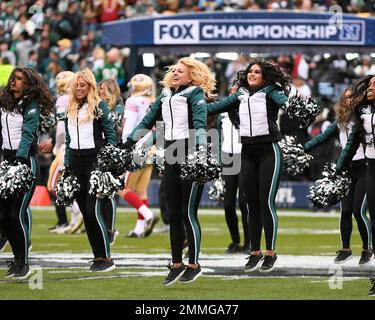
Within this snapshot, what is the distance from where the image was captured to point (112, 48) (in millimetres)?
21312

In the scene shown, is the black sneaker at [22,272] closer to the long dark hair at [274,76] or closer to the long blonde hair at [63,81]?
the long dark hair at [274,76]

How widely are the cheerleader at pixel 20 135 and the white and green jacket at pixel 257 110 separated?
1414 mm

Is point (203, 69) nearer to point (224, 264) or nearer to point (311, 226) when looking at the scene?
point (224, 264)

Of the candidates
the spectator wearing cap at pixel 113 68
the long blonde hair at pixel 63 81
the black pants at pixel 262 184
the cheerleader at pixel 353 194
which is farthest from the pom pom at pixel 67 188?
the spectator wearing cap at pixel 113 68

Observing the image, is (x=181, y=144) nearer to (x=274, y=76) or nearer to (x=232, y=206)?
(x=274, y=76)

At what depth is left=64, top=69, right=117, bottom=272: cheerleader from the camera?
9.69 m

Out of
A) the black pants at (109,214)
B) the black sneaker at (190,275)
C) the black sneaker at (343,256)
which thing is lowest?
the black sneaker at (343,256)

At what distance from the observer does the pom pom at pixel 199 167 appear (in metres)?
8.80

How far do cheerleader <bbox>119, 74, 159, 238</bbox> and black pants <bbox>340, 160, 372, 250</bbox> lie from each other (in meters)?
2.86

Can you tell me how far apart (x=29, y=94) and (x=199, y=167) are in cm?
166

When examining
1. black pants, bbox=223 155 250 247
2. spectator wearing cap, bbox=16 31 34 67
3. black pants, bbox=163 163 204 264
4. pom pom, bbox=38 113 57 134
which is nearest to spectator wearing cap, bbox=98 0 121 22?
spectator wearing cap, bbox=16 31 34 67

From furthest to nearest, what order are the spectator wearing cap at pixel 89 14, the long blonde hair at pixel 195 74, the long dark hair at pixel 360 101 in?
the spectator wearing cap at pixel 89 14, the long blonde hair at pixel 195 74, the long dark hair at pixel 360 101

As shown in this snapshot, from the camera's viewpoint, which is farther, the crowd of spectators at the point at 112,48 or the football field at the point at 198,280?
the crowd of spectators at the point at 112,48
